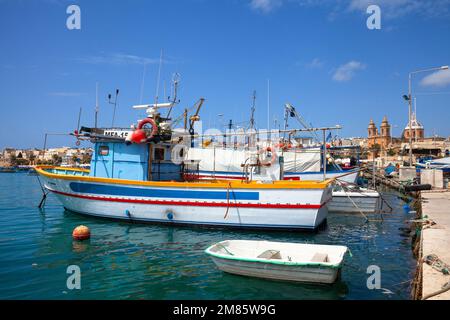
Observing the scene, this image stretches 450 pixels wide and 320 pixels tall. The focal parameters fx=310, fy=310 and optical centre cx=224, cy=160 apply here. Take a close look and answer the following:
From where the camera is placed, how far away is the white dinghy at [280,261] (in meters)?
7.71

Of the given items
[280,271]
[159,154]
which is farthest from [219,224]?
[280,271]

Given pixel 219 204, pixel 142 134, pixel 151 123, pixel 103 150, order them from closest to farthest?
pixel 219 204
pixel 142 134
pixel 151 123
pixel 103 150

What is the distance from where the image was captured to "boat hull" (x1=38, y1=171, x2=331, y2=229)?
12977mm

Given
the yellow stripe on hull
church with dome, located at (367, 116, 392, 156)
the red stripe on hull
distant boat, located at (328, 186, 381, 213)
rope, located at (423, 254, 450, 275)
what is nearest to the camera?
rope, located at (423, 254, 450, 275)

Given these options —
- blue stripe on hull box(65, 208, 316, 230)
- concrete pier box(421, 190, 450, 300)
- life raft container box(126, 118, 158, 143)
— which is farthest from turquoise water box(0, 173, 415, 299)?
life raft container box(126, 118, 158, 143)

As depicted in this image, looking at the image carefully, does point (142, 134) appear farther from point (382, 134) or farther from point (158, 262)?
point (382, 134)

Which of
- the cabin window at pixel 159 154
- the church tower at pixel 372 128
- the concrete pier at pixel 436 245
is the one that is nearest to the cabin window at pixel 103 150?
the cabin window at pixel 159 154

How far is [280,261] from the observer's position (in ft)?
25.6

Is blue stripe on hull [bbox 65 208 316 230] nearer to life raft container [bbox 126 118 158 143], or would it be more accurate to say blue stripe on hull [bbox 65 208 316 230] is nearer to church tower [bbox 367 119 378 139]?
life raft container [bbox 126 118 158 143]

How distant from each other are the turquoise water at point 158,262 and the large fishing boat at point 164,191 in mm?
638

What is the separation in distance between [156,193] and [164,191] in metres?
0.42

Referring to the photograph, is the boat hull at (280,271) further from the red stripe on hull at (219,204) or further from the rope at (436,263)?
the red stripe on hull at (219,204)

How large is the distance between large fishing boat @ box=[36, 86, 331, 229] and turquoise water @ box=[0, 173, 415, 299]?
0.64 m
